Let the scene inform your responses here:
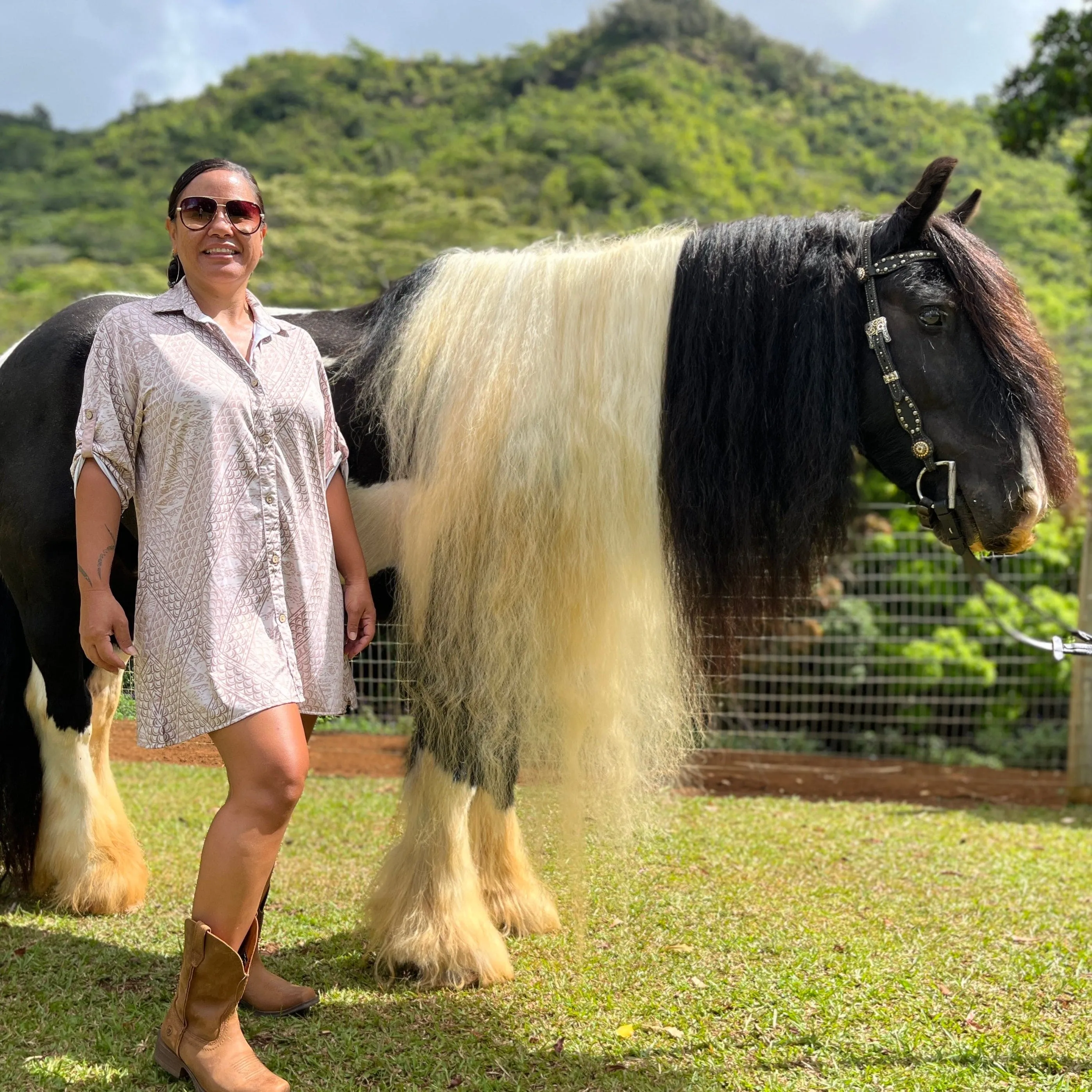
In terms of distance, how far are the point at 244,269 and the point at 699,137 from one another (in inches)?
1343

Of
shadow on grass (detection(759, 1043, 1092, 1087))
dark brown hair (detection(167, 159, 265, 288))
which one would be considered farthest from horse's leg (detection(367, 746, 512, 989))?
dark brown hair (detection(167, 159, 265, 288))

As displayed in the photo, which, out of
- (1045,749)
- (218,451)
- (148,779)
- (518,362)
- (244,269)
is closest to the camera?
(218,451)

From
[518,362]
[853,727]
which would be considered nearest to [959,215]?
[518,362]

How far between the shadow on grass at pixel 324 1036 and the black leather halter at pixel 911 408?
140 cm

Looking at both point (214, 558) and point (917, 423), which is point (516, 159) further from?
point (214, 558)

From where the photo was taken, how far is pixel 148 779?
4.59 m

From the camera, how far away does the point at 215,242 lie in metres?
2.12

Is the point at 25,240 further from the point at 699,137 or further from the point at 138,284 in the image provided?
the point at 699,137

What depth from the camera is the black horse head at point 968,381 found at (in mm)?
2307

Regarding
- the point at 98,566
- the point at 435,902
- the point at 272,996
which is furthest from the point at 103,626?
the point at 435,902

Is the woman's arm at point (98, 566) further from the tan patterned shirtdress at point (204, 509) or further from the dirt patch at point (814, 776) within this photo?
the dirt patch at point (814, 776)

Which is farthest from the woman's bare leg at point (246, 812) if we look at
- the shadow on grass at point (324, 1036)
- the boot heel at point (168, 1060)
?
the shadow on grass at point (324, 1036)

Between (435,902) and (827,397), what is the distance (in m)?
1.67

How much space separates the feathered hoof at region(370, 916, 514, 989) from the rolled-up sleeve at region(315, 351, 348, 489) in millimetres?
Result: 1277
